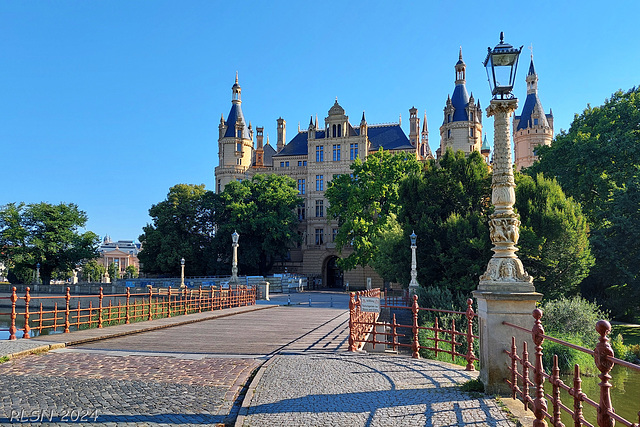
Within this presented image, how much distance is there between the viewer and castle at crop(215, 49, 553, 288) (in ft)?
194

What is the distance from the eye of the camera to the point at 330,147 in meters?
62.7

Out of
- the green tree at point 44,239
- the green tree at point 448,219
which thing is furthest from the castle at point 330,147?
the green tree at point 448,219

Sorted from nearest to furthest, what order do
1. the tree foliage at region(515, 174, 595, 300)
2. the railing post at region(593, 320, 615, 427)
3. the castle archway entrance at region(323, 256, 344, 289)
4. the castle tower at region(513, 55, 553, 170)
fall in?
1. the railing post at region(593, 320, 615, 427)
2. the tree foliage at region(515, 174, 595, 300)
3. the castle archway entrance at region(323, 256, 344, 289)
4. the castle tower at region(513, 55, 553, 170)

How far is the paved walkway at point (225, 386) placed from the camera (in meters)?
5.88

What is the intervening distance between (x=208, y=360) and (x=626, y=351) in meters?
18.0

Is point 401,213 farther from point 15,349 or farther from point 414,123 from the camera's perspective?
point 414,123

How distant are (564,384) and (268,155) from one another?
3028 inches

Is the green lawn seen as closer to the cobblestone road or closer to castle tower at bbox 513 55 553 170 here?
the cobblestone road

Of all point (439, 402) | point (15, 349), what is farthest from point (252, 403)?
point (15, 349)

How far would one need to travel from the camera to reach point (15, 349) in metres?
10.3

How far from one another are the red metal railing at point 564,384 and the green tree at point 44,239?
189ft

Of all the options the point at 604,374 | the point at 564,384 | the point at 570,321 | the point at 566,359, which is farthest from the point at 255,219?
the point at 604,374

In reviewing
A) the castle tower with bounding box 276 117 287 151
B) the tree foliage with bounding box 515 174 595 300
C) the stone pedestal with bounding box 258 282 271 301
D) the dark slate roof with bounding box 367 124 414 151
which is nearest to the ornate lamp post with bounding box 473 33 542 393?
the tree foliage with bounding box 515 174 595 300

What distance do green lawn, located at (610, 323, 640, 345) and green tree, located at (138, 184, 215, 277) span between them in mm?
38789
